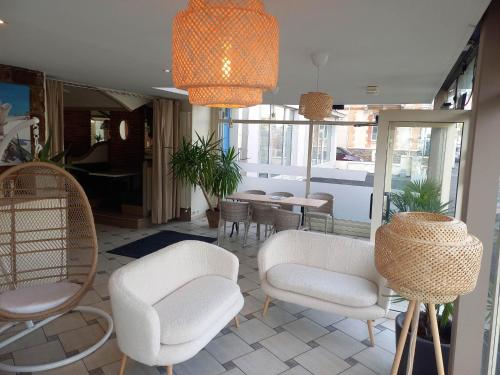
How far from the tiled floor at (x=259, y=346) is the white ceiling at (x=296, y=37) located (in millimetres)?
2463

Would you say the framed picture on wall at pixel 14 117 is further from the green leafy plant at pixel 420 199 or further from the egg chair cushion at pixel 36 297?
the green leafy plant at pixel 420 199

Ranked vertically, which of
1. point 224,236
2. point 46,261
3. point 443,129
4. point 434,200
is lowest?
point 224,236

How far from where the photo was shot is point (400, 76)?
4156 millimetres

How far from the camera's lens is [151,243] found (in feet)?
19.4

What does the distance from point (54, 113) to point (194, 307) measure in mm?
4096

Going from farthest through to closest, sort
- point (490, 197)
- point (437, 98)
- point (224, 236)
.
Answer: point (224, 236), point (437, 98), point (490, 197)

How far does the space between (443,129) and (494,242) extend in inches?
73.8

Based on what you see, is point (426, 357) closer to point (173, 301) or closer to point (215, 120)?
point (173, 301)

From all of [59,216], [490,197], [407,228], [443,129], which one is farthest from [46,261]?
[443,129]

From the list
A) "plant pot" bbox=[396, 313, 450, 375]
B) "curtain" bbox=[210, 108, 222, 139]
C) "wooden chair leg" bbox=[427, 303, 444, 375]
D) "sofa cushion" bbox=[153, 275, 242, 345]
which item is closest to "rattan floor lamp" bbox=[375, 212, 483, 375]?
"wooden chair leg" bbox=[427, 303, 444, 375]

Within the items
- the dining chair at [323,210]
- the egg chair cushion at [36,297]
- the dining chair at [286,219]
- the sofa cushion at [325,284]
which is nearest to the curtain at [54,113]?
the egg chair cushion at [36,297]

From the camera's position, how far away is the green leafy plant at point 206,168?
21.9 ft

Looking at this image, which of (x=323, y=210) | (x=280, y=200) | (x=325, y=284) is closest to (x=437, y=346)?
(x=325, y=284)

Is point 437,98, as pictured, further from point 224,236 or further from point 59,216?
point 59,216
